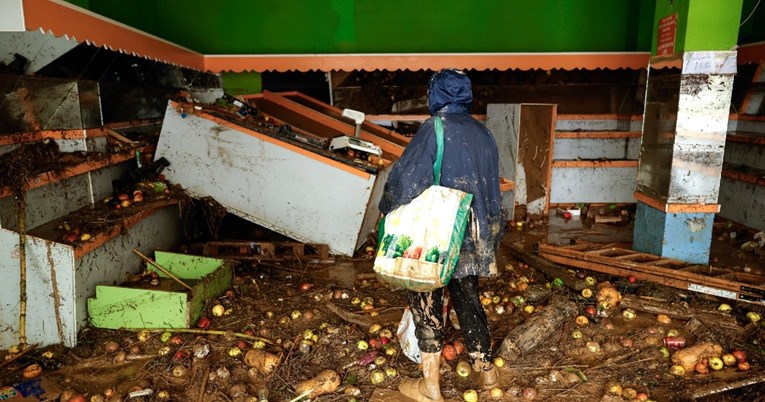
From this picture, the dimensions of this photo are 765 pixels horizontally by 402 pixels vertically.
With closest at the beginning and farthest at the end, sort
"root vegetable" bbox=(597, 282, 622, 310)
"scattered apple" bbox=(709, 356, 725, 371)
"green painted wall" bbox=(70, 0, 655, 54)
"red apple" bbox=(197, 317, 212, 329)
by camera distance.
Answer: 1. "scattered apple" bbox=(709, 356, 725, 371)
2. "red apple" bbox=(197, 317, 212, 329)
3. "root vegetable" bbox=(597, 282, 622, 310)
4. "green painted wall" bbox=(70, 0, 655, 54)

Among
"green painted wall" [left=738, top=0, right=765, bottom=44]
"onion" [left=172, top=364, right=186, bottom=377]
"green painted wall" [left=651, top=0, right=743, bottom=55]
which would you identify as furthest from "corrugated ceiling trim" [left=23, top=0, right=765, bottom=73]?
"onion" [left=172, top=364, right=186, bottom=377]

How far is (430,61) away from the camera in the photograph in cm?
670

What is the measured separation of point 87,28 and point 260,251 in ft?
8.83

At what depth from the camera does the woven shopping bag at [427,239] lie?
99.8 inches

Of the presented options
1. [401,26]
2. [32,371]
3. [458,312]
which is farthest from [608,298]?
[401,26]

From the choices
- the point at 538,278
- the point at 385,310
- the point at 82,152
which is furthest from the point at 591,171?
the point at 82,152

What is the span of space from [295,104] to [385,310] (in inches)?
155

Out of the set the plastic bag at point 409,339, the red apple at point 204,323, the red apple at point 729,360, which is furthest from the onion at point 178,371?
the red apple at point 729,360

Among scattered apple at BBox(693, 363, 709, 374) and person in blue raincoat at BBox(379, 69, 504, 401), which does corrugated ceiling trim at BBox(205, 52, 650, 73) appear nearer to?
person in blue raincoat at BBox(379, 69, 504, 401)

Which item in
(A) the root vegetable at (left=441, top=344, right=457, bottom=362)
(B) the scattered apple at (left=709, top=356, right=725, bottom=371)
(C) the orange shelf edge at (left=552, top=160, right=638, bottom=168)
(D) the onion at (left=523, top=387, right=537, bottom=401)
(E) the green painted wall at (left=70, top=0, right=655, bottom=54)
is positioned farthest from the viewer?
(C) the orange shelf edge at (left=552, top=160, right=638, bottom=168)

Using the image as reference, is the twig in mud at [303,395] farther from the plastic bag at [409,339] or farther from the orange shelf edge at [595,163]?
the orange shelf edge at [595,163]

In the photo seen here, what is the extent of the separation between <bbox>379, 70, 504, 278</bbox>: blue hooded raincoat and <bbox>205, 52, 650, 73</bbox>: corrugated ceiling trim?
13.3 feet

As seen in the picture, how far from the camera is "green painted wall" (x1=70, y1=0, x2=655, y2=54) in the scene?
6.85 meters

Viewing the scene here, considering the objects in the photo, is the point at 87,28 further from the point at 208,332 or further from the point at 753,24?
the point at 753,24
